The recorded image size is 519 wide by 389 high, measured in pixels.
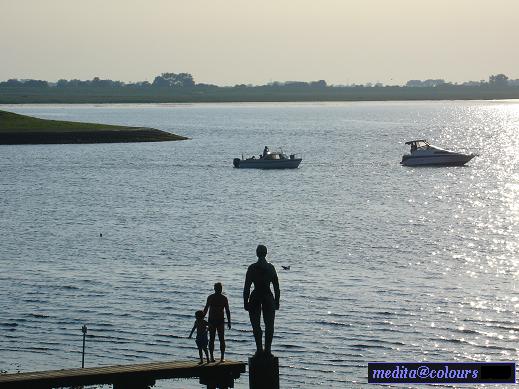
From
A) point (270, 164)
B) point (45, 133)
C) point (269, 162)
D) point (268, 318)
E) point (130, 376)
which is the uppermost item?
point (268, 318)

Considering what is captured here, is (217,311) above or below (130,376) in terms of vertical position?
above

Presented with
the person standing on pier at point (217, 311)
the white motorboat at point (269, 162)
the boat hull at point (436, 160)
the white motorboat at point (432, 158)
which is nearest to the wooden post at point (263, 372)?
the person standing on pier at point (217, 311)

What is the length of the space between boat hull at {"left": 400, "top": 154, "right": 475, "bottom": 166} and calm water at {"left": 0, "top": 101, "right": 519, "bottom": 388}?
17460mm

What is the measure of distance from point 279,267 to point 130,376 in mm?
35258

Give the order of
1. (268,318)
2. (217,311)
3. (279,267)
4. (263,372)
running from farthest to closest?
(279,267) < (217,311) < (268,318) < (263,372)

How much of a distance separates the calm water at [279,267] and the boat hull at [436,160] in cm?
1746

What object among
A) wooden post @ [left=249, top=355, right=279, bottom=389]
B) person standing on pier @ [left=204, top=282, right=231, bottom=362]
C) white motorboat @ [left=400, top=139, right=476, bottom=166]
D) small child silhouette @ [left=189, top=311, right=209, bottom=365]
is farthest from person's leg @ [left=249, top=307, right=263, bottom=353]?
Result: white motorboat @ [left=400, top=139, right=476, bottom=166]

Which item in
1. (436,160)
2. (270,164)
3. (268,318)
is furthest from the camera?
(436,160)

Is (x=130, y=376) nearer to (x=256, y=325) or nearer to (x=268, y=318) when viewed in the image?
(x=256, y=325)

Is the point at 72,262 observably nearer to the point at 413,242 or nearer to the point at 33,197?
the point at 413,242

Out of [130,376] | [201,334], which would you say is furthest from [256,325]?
[201,334]

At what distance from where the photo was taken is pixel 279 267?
6162 cm

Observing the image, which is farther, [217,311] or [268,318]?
[217,311]

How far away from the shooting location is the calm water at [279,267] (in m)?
43.4
